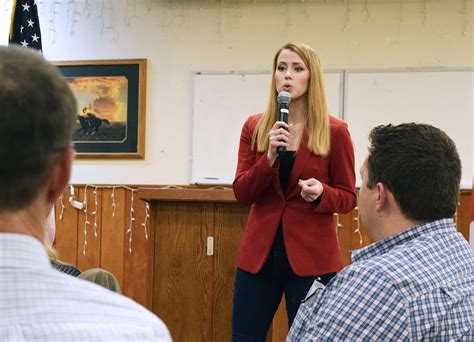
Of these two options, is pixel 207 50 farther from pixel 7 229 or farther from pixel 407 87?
pixel 7 229

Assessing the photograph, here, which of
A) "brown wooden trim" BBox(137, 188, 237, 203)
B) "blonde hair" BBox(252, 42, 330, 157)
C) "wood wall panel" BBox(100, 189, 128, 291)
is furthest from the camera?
"wood wall panel" BBox(100, 189, 128, 291)

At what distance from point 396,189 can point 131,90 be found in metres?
2.95

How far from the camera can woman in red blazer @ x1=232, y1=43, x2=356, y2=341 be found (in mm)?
1753

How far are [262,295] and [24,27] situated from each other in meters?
2.54

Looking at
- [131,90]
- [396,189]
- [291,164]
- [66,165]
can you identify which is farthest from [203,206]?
[66,165]

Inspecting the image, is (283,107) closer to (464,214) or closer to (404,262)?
(404,262)

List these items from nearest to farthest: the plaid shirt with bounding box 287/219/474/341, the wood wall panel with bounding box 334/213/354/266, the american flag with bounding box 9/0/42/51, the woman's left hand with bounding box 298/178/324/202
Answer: the plaid shirt with bounding box 287/219/474/341
the woman's left hand with bounding box 298/178/324/202
the american flag with bounding box 9/0/42/51
the wood wall panel with bounding box 334/213/354/266

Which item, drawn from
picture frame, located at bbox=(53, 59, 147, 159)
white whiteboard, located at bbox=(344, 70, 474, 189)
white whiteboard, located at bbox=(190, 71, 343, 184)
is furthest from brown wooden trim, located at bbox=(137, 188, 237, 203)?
white whiteboard, located at bbox=(344, 70, 474, 189)

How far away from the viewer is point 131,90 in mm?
3844

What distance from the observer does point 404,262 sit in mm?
Result: 1014

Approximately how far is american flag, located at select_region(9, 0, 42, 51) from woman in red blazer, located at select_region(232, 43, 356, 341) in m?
2.12

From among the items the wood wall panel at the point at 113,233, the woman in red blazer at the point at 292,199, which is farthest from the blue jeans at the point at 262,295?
the wood wall panel at the point at 113,233

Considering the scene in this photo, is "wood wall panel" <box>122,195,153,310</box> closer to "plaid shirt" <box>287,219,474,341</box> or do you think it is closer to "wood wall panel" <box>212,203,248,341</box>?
"wood wall panel" <box>212,203,248,341</box>

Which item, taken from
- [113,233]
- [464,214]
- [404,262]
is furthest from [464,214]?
[404,262]
